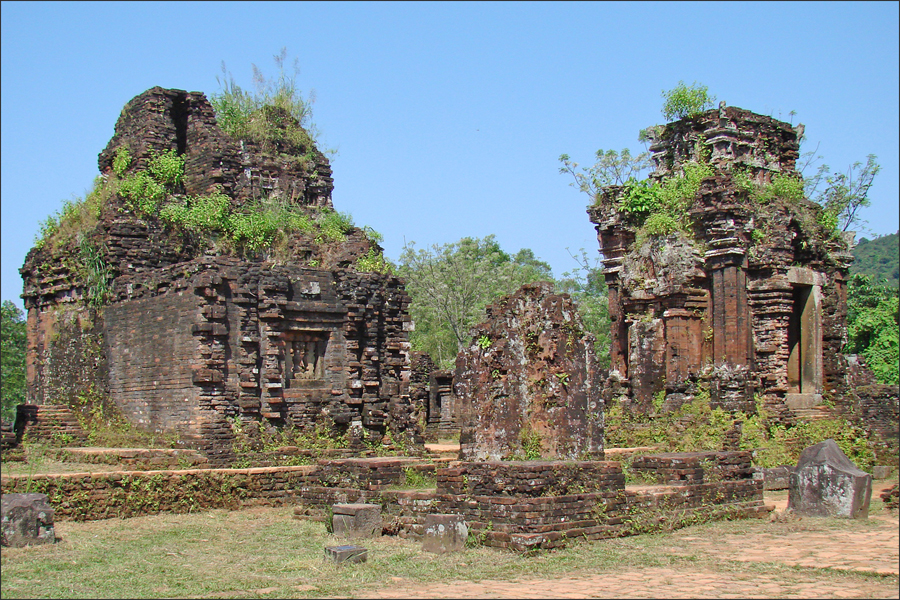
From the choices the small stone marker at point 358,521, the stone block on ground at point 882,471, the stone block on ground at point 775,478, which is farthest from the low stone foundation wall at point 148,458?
the stone block on ground at point 882,471

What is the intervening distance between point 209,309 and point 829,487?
10410mm

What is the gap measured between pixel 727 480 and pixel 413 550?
5.30 meters

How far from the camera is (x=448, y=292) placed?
138 ft

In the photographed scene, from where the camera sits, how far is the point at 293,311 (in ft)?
61.0

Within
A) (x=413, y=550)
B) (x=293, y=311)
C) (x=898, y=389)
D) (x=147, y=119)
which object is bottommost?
(x=413, y=550)

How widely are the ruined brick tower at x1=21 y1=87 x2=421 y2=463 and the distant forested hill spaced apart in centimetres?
5478

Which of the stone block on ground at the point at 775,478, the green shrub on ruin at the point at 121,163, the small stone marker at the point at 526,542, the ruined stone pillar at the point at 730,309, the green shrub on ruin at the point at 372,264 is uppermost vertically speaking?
the green shrub on ruin at the point at 121,163

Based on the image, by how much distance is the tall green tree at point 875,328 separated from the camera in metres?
32.4

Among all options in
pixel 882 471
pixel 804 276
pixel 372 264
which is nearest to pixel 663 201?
pixel 804 276

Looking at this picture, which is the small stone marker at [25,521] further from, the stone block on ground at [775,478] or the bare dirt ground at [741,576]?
the stone block on ground at [775,478]

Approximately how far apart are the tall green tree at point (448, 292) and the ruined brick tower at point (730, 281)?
19.6 m

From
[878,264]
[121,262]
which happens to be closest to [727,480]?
[121,262]

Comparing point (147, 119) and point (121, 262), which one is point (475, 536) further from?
point (147, 119)

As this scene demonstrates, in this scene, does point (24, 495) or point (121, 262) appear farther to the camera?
point (121, 262)
